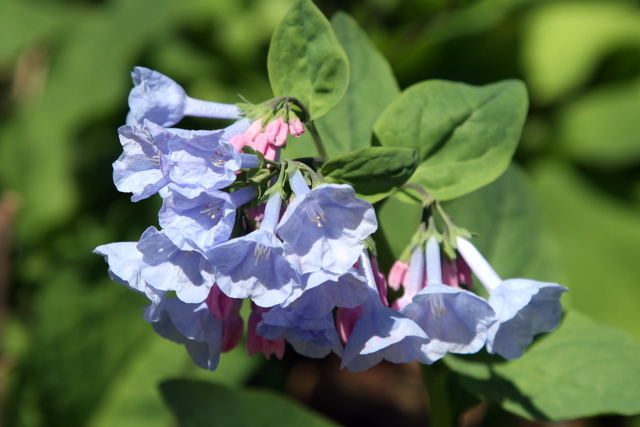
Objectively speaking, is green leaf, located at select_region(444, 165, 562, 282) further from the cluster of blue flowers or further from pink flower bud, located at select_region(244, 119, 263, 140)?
pink flower bud, located at select_region(244, 119, 263, 140)

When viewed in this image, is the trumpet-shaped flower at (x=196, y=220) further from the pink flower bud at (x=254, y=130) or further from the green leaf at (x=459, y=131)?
the green leaf at (x=459, y=131)

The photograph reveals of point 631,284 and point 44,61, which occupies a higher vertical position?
point 44,61

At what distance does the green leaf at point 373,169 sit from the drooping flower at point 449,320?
0.20 m

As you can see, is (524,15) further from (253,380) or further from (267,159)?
(267,159)

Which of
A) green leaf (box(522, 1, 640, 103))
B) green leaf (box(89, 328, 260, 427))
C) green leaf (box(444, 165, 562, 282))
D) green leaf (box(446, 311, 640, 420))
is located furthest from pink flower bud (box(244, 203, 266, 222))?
green leaf (box(522, 1, 640, 103))

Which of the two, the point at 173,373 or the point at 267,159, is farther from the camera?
the point at 173,373

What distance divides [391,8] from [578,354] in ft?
8.16

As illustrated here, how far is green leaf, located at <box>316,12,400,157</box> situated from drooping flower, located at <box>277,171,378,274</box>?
0.47 meters

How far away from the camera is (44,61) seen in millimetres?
Answer: 3520

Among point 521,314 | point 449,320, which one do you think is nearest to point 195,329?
point 449,320

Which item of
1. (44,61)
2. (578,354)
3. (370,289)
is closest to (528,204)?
(578,354)

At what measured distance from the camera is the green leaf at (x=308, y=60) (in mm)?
1134

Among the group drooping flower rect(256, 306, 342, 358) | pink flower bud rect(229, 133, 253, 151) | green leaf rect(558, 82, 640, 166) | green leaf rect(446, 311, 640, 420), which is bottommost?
green leaf rect(558, 82, 640, 166)

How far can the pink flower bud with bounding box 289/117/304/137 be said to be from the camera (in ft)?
3.56
